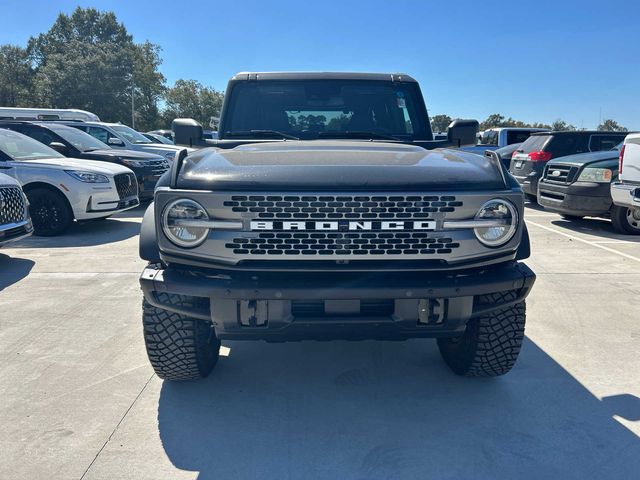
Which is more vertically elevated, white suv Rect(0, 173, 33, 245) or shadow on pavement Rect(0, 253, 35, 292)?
white suv Rect(0, 173, 33, 245)

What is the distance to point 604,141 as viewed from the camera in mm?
11258

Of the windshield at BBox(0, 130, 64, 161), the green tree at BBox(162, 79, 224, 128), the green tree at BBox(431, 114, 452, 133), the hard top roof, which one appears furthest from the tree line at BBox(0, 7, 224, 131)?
the hard top roof

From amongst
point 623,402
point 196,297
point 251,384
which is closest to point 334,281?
point 196,297

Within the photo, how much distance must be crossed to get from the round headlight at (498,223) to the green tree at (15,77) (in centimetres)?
6771

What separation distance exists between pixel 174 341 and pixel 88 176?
600cm

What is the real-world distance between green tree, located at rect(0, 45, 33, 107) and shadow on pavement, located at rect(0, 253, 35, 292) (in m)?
62.4

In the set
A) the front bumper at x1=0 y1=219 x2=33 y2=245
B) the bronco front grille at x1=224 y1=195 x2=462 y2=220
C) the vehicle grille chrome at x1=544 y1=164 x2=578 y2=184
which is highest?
the bronco front grille at x1=224 y1=195 x2=462 y2=220

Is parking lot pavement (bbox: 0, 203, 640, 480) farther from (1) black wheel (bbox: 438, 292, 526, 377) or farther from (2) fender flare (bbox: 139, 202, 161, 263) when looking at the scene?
(2) fender flare (bbox: 139, 202, 161, 263)

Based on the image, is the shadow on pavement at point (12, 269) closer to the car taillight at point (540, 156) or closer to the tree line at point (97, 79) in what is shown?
the car taillight at point (540, 156)

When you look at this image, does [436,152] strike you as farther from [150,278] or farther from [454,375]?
[150,278]

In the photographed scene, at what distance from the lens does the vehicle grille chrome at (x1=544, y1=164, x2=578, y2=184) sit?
897cm

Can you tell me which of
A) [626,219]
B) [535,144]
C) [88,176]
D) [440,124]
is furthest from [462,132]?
[440,124]

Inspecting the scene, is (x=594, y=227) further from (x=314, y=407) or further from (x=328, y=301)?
(x=328, y=301)

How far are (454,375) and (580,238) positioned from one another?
582cm
